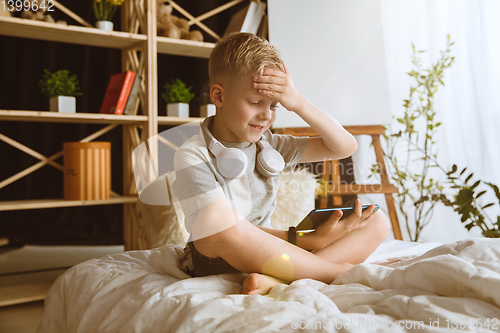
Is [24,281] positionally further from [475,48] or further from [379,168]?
[475,48]

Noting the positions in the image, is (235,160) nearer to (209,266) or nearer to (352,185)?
(209,266)

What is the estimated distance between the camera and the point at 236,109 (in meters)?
0.94

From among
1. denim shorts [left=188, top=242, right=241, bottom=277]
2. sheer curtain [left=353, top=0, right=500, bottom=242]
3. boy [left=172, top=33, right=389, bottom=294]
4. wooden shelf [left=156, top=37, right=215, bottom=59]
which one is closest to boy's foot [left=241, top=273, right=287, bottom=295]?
boy [left=172, top=33, right=389, bottom=294]

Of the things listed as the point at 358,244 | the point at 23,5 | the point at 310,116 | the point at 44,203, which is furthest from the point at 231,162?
the point at 23,5

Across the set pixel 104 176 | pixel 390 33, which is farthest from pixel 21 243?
pixel 390 33

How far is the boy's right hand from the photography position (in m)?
0.85

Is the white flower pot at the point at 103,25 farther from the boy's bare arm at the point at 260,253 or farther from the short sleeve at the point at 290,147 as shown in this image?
the boy's bare arm at the point at 260,253

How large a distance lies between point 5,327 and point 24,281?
0.42 m

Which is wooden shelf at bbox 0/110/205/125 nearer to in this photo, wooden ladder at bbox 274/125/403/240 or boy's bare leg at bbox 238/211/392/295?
wooden ladder at bbox 274/125/403/240

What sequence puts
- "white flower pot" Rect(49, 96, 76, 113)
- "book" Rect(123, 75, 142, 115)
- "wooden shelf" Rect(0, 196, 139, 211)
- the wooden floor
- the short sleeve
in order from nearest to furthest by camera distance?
1. the short sleeve
2. the wooden floor
3. "wooden shelf" Rect(0, 196, 139, 211)
4. "white flower pot" Rect(49, 96, 76, 113)
5. "book" Rect(123, 75, 142, 115)

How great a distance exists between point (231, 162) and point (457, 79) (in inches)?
78.3

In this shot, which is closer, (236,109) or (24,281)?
(236,109)

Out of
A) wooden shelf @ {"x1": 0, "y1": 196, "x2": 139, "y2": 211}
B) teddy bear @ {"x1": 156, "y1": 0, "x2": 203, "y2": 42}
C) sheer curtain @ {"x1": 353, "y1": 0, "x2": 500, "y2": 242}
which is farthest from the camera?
sheer curtain @ {"x1": 353, "y1": 0, "x2": 500, "y2": 242}

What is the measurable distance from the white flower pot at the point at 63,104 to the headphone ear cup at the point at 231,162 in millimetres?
1050
